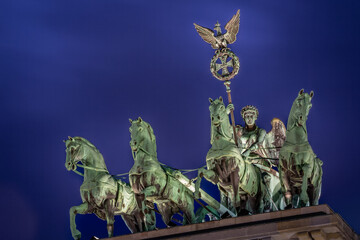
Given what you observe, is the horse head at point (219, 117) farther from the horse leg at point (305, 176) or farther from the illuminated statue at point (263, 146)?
the horse leg at point (305, 176)

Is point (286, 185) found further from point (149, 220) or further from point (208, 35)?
point (208, 35)

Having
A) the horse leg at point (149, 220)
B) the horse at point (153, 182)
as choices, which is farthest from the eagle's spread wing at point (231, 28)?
the horse leg at point (149, 220)

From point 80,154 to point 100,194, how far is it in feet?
3.12

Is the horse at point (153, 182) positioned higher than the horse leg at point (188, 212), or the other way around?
the horse at point (153, 182)

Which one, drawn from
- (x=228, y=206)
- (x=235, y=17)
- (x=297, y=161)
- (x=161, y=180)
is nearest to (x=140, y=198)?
(x=161, y=180)

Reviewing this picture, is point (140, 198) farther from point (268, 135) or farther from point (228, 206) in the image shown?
point (268, 135)

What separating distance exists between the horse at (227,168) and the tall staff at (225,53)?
65.1 inches

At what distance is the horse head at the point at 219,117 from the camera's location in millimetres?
18281

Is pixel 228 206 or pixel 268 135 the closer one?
pixel 228 206

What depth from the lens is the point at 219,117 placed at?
1828 cm

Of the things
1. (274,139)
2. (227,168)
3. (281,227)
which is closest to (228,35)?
(274,139)

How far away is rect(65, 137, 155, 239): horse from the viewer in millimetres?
18812

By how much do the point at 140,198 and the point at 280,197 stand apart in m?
2.88

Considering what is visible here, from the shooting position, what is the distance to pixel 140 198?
733 inches
